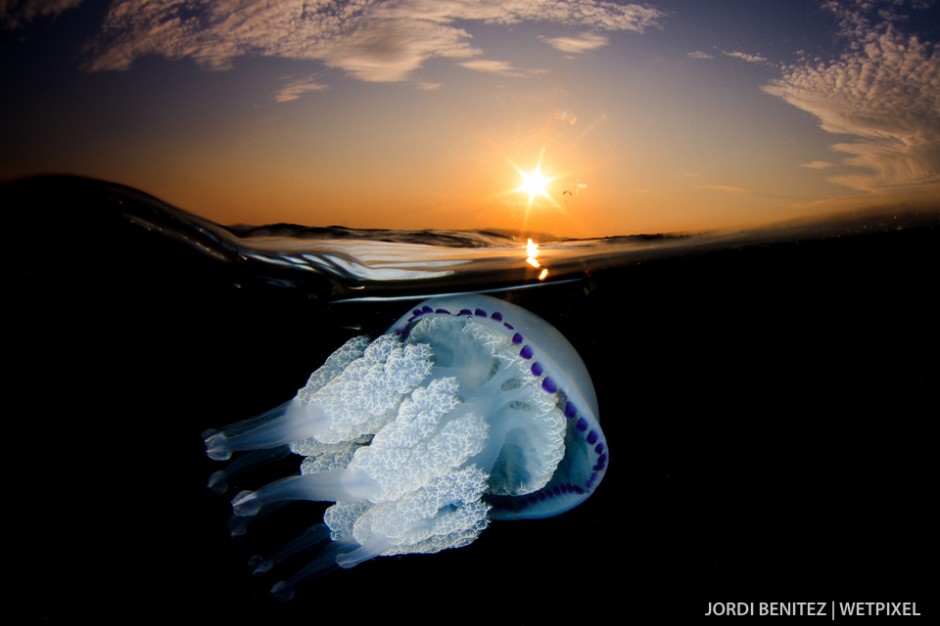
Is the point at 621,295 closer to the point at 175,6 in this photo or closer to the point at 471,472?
the point at 471,472

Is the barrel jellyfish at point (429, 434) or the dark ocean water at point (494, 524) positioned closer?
the barrel jellyfish at point (429, 434)

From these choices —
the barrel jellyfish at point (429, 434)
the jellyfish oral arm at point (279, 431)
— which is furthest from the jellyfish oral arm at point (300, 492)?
the jellyfish oral arm at point (279, 431)

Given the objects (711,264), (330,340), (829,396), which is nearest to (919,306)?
(829,396)

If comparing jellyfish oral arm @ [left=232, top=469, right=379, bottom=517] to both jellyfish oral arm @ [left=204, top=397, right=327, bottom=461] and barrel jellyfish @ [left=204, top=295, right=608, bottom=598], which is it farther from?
jellyfish oral arm @ [left=204, top=397, right=327, bottom=461]

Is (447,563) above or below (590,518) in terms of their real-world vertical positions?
below

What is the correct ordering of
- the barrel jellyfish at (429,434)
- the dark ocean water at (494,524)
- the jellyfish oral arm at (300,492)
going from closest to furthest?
the barrel jellyfish at (429,434), the jellyfish oral arm at (300,492), the dark ocean water at (494,524)

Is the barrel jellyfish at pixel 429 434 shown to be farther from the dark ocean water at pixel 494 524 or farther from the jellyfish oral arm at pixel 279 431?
the dark ocean water at pixel 494 524

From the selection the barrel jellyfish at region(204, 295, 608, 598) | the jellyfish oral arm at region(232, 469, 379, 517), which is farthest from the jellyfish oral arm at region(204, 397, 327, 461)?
the jellyfish oral arm at region(232, 469, 379, 517)
